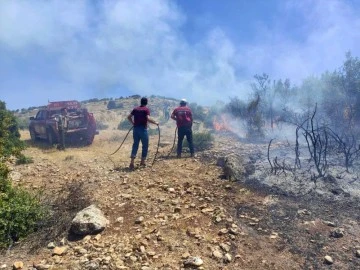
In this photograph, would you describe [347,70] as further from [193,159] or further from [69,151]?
[69,151]

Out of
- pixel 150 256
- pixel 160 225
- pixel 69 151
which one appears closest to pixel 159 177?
pixel 160 225

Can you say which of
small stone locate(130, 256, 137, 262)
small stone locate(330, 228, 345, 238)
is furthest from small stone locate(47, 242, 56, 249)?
small stone locate(330, 228, 345, 238)

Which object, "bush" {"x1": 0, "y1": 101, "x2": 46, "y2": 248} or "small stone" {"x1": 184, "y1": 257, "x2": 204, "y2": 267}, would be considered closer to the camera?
"small stone" {"x1": 184, "y1": 257, "x2": 204, "y2": 267}

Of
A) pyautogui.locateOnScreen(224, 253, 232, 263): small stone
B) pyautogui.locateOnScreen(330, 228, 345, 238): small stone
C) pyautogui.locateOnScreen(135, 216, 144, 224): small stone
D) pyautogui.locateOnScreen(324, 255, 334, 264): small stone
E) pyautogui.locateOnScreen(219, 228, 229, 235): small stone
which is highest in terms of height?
pyautogui.locateOnScreen(135, 216, 144, 224): small stone

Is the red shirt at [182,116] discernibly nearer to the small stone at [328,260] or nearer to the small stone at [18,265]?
the small stone at [328,260]

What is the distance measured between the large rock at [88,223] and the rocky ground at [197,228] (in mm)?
87

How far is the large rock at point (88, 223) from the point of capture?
4.12 m

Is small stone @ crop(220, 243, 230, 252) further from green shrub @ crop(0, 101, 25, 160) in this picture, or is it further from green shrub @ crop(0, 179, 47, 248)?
green shrub @ crop(0, 101, 25, 160)

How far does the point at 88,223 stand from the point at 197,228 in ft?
5.04

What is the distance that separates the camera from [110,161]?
8484mm

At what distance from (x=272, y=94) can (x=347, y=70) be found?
445 centimetres

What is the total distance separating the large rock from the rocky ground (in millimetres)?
87

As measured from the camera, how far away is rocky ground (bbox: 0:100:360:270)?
361cm

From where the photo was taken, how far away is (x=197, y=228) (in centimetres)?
425
